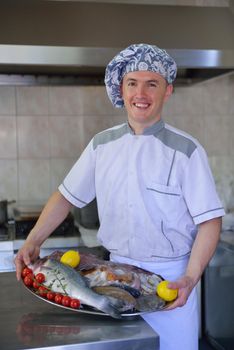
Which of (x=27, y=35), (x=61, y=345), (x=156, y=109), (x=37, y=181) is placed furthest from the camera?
(x=37, y=181)

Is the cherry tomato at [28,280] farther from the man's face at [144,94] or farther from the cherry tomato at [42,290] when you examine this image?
the man's face at [144,94]

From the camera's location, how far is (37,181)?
2.26 meters

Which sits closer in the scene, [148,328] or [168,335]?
[148,328]

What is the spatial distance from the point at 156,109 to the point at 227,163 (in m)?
1.49

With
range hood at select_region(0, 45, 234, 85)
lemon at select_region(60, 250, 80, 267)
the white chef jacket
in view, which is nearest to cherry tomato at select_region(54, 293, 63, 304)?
lemon at select_region(60, 250, 80, 267)

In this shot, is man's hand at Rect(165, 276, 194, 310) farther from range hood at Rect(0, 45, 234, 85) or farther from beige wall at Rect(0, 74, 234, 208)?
beige wall at Rect(0, 74, 234, 208)

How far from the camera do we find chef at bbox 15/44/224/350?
3.33 feet

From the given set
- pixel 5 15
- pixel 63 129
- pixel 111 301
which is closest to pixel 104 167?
pixel 111 301

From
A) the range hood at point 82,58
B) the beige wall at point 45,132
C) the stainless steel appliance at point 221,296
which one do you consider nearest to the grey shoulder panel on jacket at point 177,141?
the range hood at point 82,58

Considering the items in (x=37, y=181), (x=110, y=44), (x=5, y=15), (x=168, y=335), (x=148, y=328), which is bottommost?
(x=168, y=335)

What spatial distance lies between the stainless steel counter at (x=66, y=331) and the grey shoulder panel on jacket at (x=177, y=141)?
0.39m

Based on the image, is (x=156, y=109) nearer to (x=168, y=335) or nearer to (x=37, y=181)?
(x=168, y=335)

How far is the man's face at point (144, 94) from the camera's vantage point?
1.01m

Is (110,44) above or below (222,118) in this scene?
above
